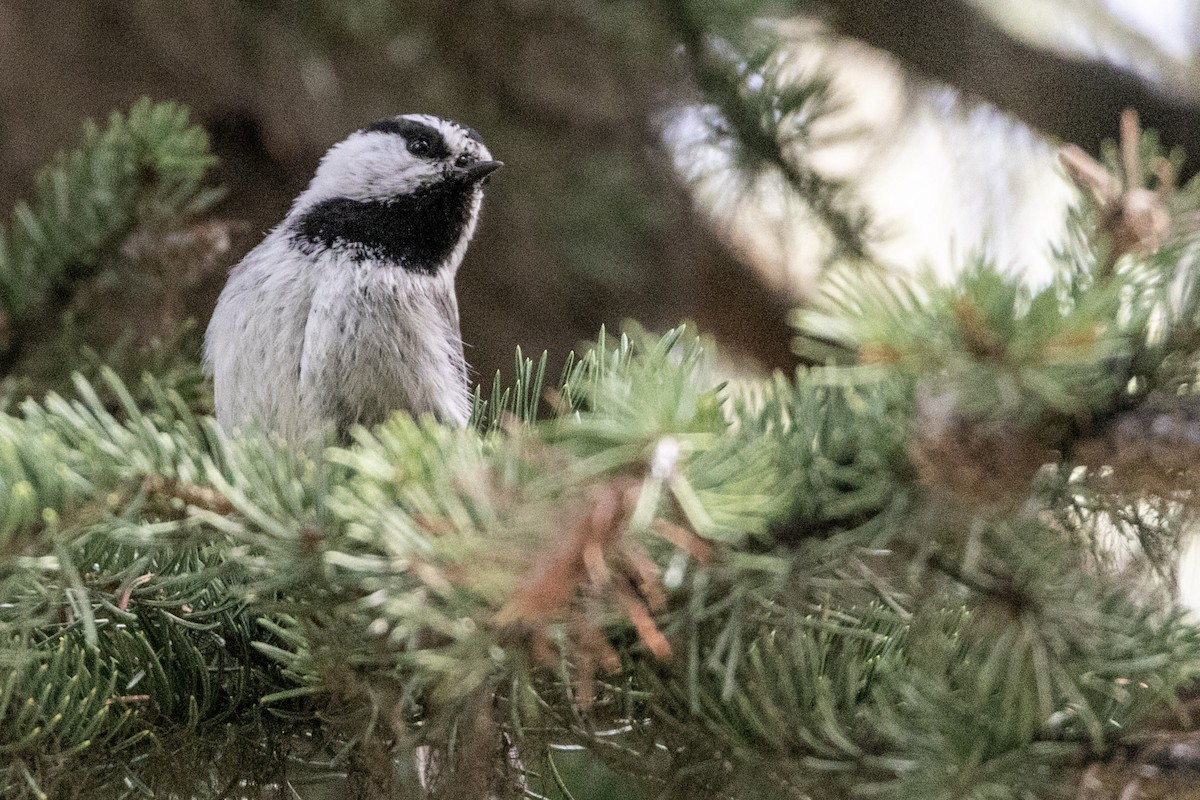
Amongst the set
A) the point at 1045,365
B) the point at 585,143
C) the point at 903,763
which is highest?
the point at 585,143

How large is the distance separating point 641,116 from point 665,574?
5.97ft

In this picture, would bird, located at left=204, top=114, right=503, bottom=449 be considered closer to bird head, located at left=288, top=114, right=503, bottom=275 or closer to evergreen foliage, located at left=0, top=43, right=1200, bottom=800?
bird head, located at left=288, top=114, right=503, bottom=275

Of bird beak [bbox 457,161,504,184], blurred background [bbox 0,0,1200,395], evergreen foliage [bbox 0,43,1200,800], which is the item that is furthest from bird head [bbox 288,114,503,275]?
evergreen foliage [bbox 0,43,1200,800]

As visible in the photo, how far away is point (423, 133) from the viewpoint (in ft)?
4.76

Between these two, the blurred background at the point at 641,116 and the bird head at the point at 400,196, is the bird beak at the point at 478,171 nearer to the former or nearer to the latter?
the bird head at the point at 400,196

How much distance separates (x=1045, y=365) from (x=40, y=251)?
1.09m

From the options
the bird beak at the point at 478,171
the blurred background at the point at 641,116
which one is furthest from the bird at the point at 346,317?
the blurred background at the point at 641,116

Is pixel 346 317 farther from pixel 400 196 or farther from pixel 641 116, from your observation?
pixel 641 116

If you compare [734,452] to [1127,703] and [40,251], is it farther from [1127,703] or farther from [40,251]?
[40,251]

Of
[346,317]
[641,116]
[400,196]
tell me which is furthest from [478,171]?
[641,116]

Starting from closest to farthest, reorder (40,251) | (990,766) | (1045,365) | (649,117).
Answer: (1045,365)
(990,766)
(40,251)
(649,117)

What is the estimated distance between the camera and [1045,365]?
0.42m

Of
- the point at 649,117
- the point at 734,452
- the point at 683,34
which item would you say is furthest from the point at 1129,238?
the point at 649,117

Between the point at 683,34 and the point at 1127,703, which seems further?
the point at 683,34
